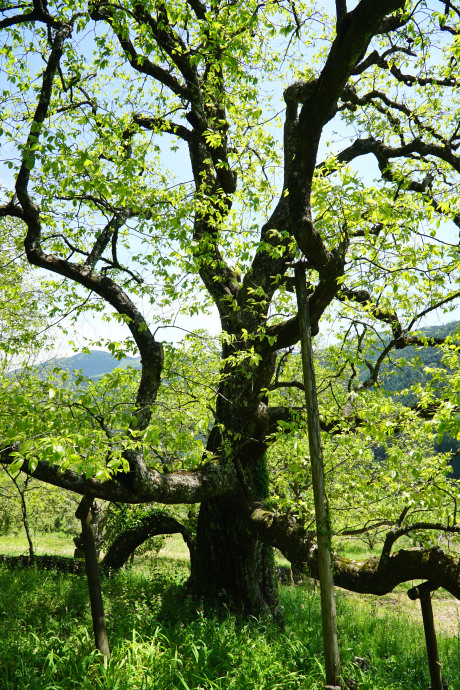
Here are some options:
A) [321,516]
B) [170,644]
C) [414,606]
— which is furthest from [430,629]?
[414,606]

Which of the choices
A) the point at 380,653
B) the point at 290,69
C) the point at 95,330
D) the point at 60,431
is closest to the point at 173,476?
the point at 60,431

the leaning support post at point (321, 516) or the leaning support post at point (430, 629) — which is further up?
the leaning support post at point (321, 516)

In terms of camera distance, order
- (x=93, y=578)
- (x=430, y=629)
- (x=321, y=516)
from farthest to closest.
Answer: (x=93, y=578) < (x=430, y=629) < (x=321, y=516)

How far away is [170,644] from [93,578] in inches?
54.2

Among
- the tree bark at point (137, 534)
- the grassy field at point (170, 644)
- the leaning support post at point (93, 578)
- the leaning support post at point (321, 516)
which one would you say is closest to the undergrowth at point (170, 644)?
the grassy field at point (170, 644)

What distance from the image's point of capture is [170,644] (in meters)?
5.72

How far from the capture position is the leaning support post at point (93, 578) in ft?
17.3

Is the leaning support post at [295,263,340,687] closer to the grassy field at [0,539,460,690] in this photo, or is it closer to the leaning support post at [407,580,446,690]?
the grassy field at [0,539,460,690]

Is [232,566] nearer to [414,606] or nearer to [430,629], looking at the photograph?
[430,629]

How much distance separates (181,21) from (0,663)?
969cm

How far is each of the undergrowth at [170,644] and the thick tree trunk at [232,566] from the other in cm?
40

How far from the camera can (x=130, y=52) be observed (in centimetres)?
687

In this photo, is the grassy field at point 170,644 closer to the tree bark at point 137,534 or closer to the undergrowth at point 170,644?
the undergrowth at point 170,644

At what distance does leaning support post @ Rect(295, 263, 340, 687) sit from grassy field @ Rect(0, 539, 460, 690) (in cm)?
125
